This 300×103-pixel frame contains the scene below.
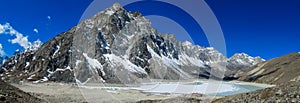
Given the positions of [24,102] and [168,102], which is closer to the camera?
[24,102]

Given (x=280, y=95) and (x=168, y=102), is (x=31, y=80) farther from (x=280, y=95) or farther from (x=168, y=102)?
(x=280, y=95)

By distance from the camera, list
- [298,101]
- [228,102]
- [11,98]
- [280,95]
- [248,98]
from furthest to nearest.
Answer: [11,98] < [228,102] < [248,98] < [280,95] < [298,101]

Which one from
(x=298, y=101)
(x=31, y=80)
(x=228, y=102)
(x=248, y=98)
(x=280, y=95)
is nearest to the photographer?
(x=298, y=101)

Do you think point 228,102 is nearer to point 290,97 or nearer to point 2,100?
point 290,97

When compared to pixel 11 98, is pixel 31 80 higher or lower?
higher

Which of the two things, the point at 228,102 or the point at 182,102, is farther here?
the point at 182,102

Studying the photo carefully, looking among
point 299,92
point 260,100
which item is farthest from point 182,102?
point 299,92

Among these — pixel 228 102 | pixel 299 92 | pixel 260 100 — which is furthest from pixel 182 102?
pixel 299 92

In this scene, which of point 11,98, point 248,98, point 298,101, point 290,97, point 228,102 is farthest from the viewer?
point 11,98

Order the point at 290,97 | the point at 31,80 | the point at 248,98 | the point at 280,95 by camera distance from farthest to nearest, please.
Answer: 1. the point at 31,80
2. the point at 248,98
3. the point at 280,95
4. the point at 290,97
